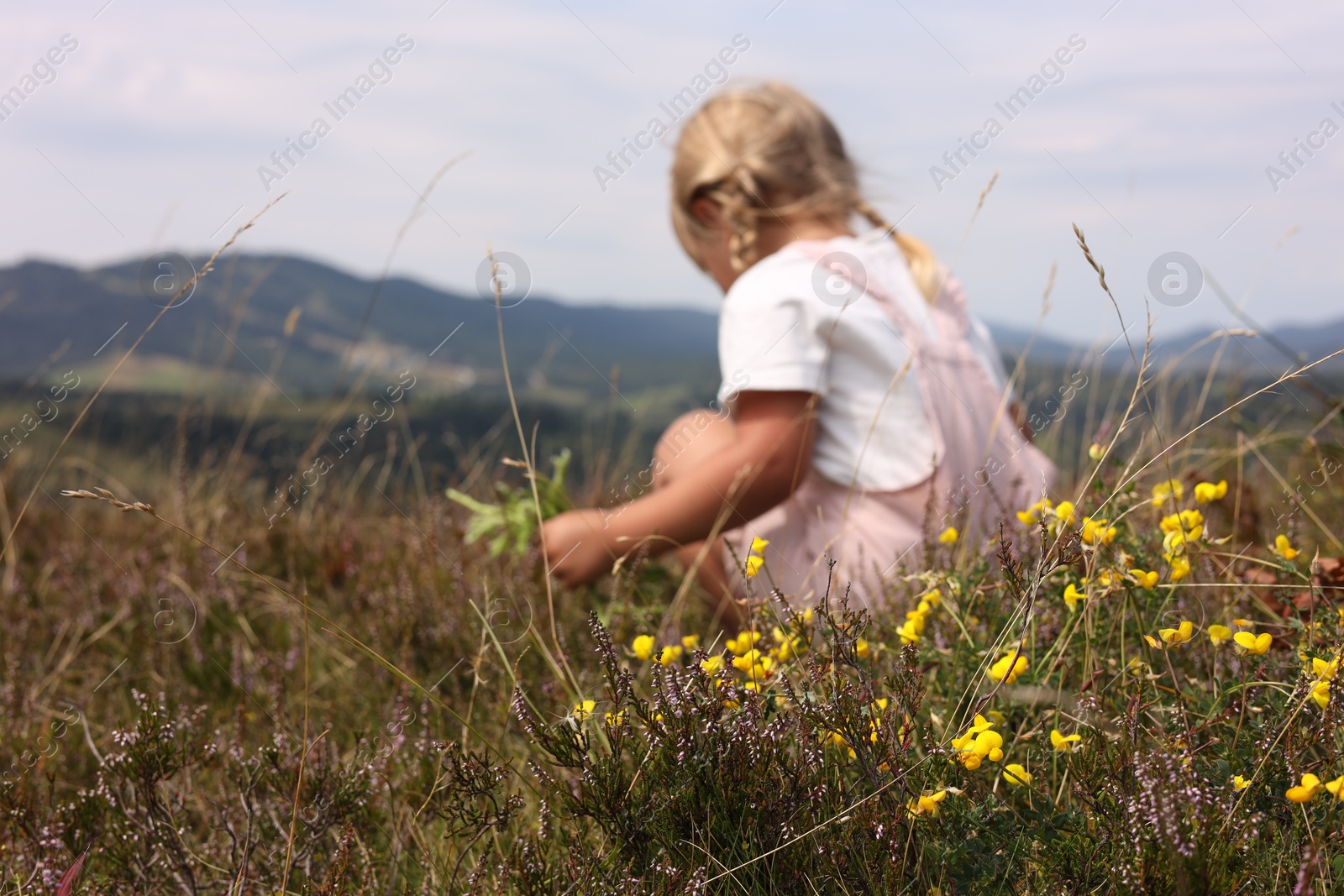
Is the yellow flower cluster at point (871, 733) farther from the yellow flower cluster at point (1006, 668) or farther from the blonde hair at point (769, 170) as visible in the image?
the blonde hair at point (769, 170)

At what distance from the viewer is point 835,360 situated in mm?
2670

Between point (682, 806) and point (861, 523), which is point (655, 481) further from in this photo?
point (682, 806)

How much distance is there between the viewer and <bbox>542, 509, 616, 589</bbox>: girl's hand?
95.4 inches

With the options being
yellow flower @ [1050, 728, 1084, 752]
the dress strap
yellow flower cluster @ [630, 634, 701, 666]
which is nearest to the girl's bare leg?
the dress strap

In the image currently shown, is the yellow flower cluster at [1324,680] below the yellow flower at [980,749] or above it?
above

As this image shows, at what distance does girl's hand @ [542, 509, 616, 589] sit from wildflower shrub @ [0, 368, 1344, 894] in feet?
0.55

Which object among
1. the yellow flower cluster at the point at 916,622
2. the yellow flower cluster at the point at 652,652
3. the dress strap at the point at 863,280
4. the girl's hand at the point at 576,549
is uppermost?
the dress strap at the point at 863,280

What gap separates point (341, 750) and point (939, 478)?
1.70 meters

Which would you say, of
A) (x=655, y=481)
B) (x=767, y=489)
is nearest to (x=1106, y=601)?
(x=767, y=489)

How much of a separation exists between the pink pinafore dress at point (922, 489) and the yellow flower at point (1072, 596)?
2.95ft

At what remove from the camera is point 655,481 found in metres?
2.86

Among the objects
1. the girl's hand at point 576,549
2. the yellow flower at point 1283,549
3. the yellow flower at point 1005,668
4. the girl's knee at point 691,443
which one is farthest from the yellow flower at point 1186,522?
the girl's knee at point 691,443

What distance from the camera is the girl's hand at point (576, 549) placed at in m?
2.42

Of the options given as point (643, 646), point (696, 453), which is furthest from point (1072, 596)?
point (696, 453)
